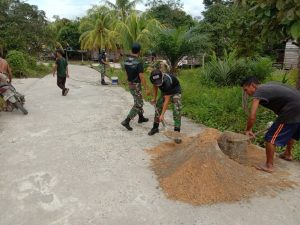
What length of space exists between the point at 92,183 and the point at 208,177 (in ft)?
5.04

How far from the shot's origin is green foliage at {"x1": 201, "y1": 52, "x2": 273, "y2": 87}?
11023 millimetres

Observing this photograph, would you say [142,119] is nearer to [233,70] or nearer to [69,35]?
[233,70]

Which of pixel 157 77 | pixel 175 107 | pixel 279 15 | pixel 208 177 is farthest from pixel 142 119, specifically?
pixel 279 15

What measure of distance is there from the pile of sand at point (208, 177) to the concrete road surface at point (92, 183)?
14cm

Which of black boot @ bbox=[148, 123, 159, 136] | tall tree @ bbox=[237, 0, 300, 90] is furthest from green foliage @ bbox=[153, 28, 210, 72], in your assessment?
tall tree @ bbox=[237, 0, 300, 90]

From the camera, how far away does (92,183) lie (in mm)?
4301

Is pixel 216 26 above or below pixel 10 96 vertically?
above

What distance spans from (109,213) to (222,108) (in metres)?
4.88

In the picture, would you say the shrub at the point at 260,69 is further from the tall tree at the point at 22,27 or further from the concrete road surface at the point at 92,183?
the tall tree at the point at 22,27

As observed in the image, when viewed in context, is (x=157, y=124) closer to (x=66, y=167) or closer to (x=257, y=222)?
(x=66, y=167)

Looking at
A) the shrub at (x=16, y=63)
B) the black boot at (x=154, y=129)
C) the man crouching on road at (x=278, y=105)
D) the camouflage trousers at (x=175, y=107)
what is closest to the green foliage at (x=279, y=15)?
the man crouching on road at (x=278, y=105)

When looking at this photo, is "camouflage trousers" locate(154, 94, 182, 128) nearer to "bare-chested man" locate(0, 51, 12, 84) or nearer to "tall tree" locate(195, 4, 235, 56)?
"bare-chested man" locate(0, 51, 12, 84)

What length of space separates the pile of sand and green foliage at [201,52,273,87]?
6783mm

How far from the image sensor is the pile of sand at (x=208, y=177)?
12.9 ft
